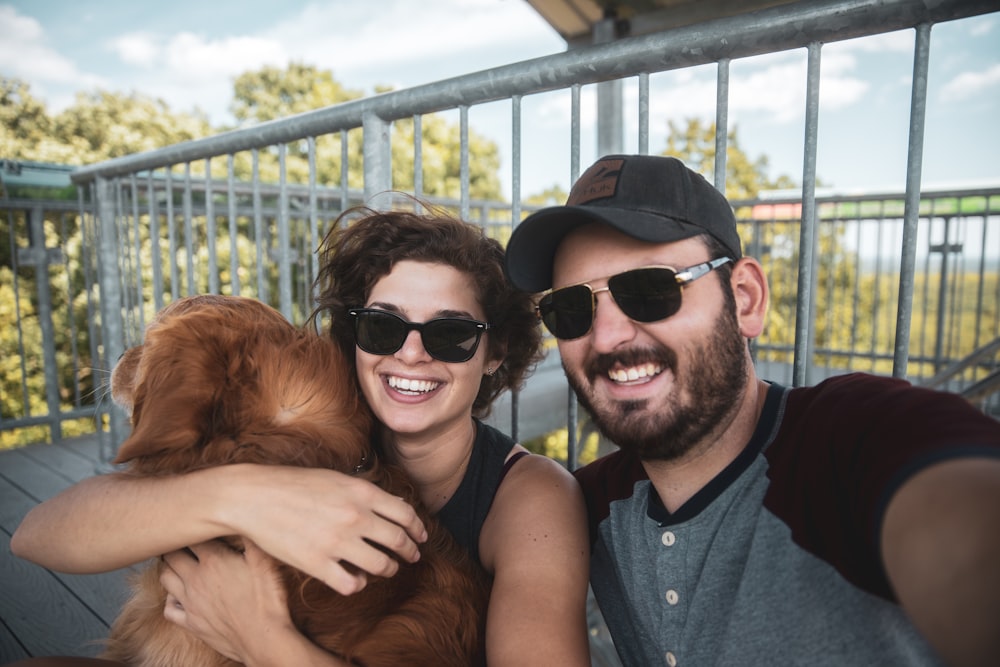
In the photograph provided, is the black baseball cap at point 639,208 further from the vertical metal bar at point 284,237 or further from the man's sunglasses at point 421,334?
the vertical metal bar at point 284,237

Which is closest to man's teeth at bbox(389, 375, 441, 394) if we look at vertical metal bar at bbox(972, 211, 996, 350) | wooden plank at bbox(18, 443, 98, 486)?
wooden plank at bbox(18, 443, 98, 486)

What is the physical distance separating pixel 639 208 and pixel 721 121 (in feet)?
1.42

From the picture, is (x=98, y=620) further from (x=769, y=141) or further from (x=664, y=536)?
(x=769, y=141)

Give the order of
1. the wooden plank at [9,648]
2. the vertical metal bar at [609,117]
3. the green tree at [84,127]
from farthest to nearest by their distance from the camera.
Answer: the green tree at [84,127]
the vertical metal bar at [609,117]
the wooden plank at [9,648]

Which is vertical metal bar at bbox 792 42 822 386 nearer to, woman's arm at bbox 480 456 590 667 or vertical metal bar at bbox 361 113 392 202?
woman's arm at bbox 480 456 590 667

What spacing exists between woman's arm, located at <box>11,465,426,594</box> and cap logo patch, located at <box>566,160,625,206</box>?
0.85 m

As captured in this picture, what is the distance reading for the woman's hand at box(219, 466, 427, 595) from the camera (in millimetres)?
1273

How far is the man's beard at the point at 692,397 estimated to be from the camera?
126cm

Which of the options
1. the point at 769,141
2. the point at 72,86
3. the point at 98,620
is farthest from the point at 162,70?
the point at 98,620

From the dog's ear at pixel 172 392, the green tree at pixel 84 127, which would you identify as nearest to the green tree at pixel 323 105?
the green tree at pixel 84 127

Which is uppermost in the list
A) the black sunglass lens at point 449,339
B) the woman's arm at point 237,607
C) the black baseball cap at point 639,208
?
the black baseball cap at point 639,208

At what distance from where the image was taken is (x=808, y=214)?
1.41 meters

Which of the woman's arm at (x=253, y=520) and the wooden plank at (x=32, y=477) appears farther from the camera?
the wooden plank at (x=32, y=477)

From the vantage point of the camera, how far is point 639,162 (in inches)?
54.1
